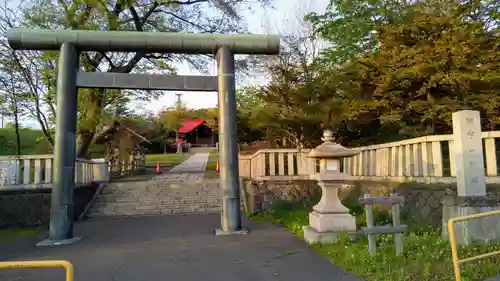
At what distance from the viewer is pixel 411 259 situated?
5391 mm

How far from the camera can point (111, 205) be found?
13531mm

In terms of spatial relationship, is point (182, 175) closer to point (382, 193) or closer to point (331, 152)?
point (382, 193)

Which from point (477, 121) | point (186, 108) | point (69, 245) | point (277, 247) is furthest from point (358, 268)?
point (186, 108)

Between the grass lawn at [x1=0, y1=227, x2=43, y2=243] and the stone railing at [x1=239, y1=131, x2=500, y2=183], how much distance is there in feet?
22.3

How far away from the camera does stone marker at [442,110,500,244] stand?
603cm

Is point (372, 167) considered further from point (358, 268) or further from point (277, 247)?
point (358, 268)

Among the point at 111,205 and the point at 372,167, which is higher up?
the point at 372,167

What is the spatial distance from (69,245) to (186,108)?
51795mm

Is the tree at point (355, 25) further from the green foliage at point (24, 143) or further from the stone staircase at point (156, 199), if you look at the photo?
the green foliage at point (24, 143)

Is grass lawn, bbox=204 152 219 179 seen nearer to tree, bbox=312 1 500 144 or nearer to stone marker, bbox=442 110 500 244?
tree, bbox=312 1 500 144

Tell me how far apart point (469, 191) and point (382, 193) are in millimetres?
3070

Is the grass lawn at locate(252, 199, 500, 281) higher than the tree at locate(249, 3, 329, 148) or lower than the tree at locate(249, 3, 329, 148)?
lower

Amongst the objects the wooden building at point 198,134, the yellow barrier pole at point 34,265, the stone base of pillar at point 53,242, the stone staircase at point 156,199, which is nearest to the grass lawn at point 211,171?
the stone staircase at point 156,199

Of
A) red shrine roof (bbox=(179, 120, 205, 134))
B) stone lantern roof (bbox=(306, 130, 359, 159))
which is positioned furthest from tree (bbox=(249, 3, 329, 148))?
red shrine roof (bbox=(179, 120, 205, 134))
